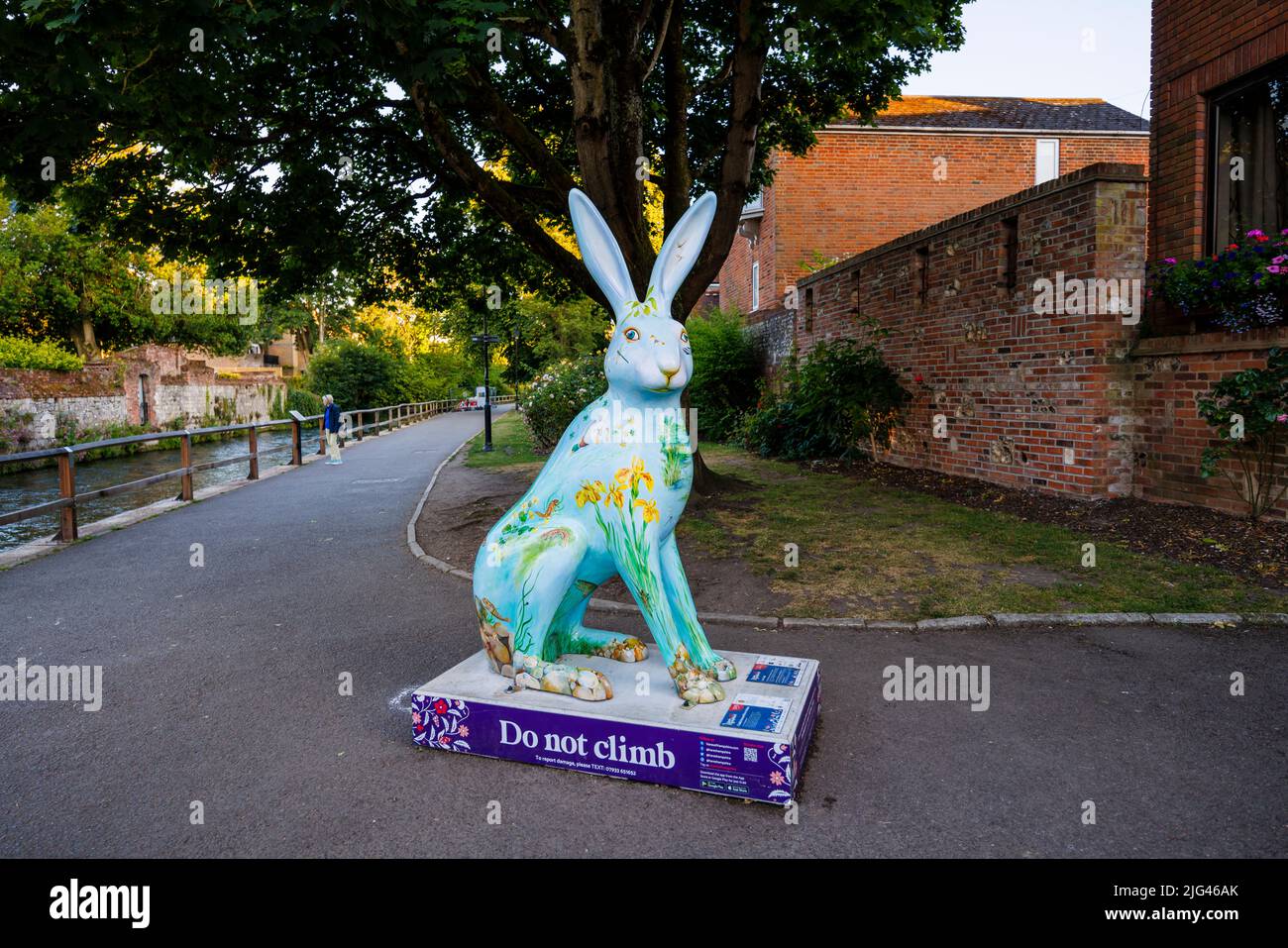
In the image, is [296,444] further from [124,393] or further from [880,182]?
[880,182]

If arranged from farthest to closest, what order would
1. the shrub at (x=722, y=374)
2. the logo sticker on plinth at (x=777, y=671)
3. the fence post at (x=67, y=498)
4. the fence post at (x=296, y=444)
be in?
the shrub at (x=722, y=374)
the fence post at (x=296, y=444)
the fence post at (x=67, y=498)
the logo sticker on plinth at (x=777, y=671)

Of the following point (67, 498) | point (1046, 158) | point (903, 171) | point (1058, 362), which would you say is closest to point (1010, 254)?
point (1058, 362)

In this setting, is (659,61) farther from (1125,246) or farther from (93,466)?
(93,466)

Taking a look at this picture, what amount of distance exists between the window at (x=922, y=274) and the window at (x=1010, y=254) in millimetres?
1789

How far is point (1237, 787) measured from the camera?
3.26 metres

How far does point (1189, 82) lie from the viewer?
30.3 ft

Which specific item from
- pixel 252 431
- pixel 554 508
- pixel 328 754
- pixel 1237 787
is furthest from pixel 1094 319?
pixel 252 431

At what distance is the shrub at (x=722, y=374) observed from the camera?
66.4 feet

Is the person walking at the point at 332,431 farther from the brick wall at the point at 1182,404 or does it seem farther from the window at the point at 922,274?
the brick wall at the point at 1182,404

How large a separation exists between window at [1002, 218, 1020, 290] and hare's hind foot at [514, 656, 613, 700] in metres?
8.57

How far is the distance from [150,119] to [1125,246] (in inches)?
402

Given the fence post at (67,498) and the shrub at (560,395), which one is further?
the shrub at (560,395)

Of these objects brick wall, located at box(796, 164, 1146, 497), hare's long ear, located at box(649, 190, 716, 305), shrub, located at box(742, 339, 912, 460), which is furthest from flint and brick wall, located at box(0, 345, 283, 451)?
hare's long ear, located at box(649, 190, 716, 305)

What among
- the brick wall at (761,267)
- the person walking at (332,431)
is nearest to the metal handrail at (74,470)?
the person walking at (332,431)
